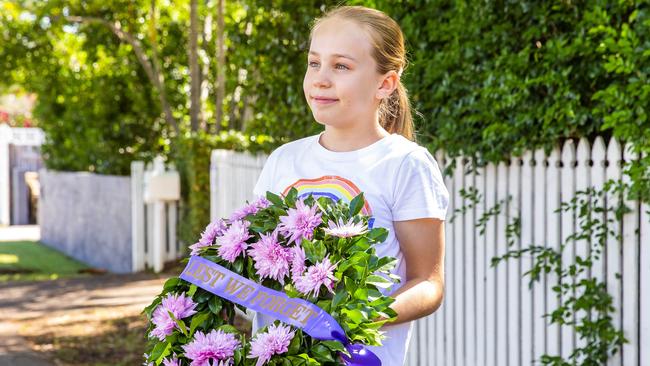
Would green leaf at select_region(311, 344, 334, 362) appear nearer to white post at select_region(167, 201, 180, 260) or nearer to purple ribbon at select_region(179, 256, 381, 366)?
purple ribbon at select_region(179, 256, 381, 366)

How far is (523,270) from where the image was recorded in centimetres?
488

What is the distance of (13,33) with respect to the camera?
14406 millimetres

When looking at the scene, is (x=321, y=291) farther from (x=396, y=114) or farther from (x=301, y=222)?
(x=396, y=114)

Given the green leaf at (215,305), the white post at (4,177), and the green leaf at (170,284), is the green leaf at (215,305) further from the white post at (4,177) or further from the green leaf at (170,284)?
the white post at (4,177)

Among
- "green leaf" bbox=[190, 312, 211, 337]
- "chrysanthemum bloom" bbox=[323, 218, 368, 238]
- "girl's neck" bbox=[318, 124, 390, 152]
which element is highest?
"girl's neck" bbox=[318, 124, 390, 152]

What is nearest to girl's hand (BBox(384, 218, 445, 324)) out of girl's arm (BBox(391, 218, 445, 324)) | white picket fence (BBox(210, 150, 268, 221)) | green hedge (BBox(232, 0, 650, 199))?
girl's arm (BBox(391, 218, 445, 324))

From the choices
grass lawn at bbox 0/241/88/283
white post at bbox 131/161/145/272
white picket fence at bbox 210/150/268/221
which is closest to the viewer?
white picket fence at bbox 210/150/268/221

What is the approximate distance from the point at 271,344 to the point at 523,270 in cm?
337

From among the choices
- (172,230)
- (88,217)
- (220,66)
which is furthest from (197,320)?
(88,217)

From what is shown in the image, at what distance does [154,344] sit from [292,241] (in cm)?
37

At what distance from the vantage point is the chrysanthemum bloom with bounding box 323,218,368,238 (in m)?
1.78

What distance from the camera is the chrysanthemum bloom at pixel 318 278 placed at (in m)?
1.75

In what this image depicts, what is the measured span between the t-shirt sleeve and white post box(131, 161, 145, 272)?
Answer: 1038 centimetres

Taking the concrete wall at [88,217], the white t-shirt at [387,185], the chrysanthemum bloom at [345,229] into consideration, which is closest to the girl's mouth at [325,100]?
the white t-shirt at [387,185]
